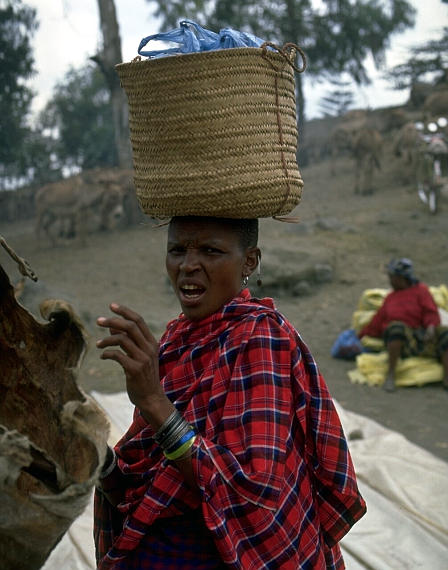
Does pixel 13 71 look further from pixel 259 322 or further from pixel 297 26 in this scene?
pixel 259 322

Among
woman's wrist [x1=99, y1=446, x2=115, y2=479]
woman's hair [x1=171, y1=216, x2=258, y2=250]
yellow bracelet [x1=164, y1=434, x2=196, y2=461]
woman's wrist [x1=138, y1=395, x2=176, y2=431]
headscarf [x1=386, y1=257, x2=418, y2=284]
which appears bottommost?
headscarf [x1=386, y1=257, x2=418, y2=284]

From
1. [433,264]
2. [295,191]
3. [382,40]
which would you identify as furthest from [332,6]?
[295,191]

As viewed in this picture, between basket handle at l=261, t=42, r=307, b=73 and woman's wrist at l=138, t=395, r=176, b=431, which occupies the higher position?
basket handle at l=261, t=42, r=307, b=73

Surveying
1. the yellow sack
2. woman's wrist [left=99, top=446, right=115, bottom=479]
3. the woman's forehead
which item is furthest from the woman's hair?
the yellow sack

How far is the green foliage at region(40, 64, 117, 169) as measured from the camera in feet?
68.1

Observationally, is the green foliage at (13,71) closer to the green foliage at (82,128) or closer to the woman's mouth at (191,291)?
the green foliage at (82,128)

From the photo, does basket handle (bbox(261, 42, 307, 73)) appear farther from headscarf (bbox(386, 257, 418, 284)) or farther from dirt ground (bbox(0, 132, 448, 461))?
headscarf (bbox(386, 257, 418, 284))

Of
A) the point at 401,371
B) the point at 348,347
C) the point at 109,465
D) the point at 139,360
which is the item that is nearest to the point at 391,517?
the point at 109,465

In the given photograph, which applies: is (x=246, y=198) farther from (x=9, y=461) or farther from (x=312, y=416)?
(x=9, y=461)

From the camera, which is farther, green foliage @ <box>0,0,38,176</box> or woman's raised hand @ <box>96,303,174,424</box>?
green foliage @ <box>0,0,38,176</box>

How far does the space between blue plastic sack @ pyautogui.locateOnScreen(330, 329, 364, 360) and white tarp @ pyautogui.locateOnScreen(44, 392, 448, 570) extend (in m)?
2.28

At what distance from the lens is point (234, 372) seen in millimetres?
1474

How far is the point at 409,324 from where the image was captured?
579 centimetres

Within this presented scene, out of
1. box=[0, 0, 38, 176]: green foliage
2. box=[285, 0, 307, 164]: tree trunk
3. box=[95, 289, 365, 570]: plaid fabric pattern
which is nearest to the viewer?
box=[95, 289, 365, 570]: plaid fabric pattern
